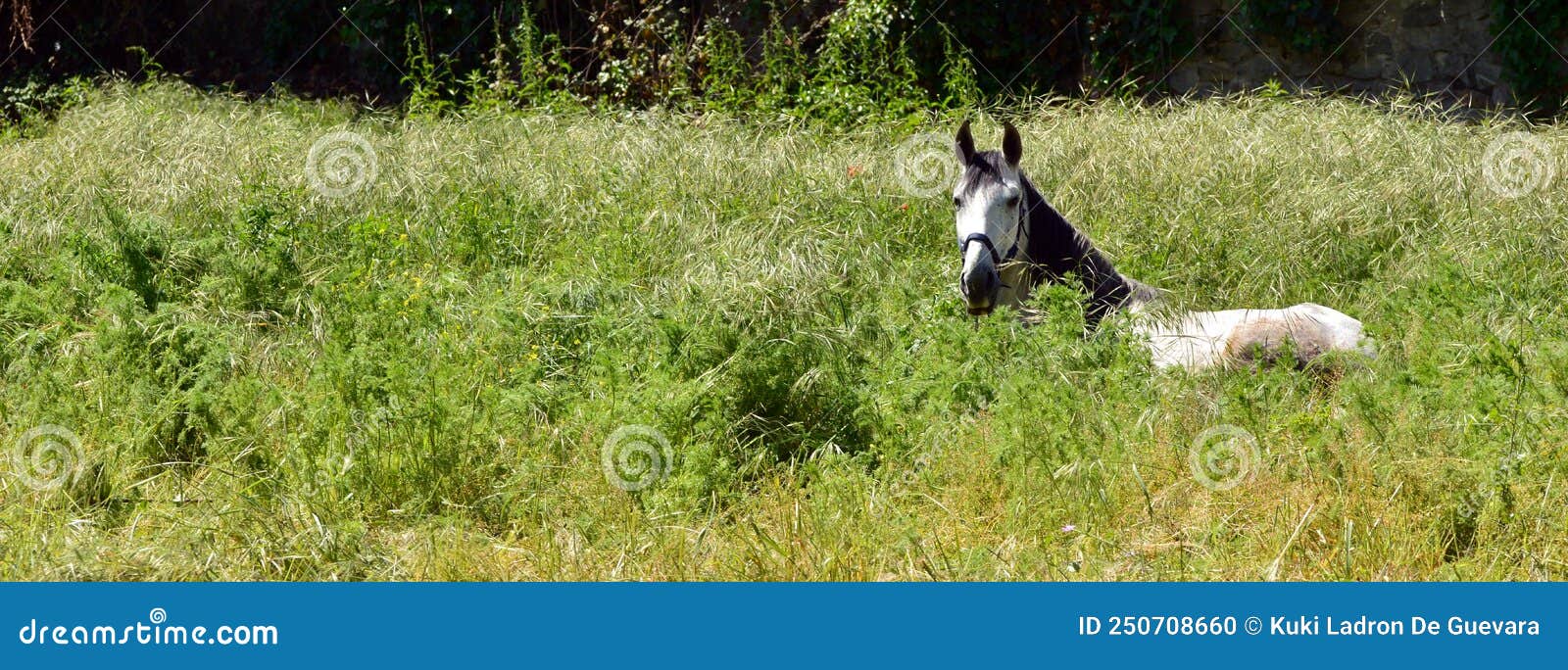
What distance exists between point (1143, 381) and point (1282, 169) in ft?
10.5

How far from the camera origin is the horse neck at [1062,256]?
491cm

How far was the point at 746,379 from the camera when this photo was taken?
13.9ft

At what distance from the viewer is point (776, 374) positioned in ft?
14.1

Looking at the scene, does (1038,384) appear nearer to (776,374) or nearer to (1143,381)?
(1143,381)

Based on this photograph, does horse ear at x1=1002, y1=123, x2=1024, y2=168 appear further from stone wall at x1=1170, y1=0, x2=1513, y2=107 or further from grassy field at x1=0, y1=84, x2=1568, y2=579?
stone wall at x1=1170, y1=0, x2=1513, y2=107

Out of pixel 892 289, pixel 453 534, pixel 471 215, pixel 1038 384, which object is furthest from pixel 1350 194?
pixel 453 534
